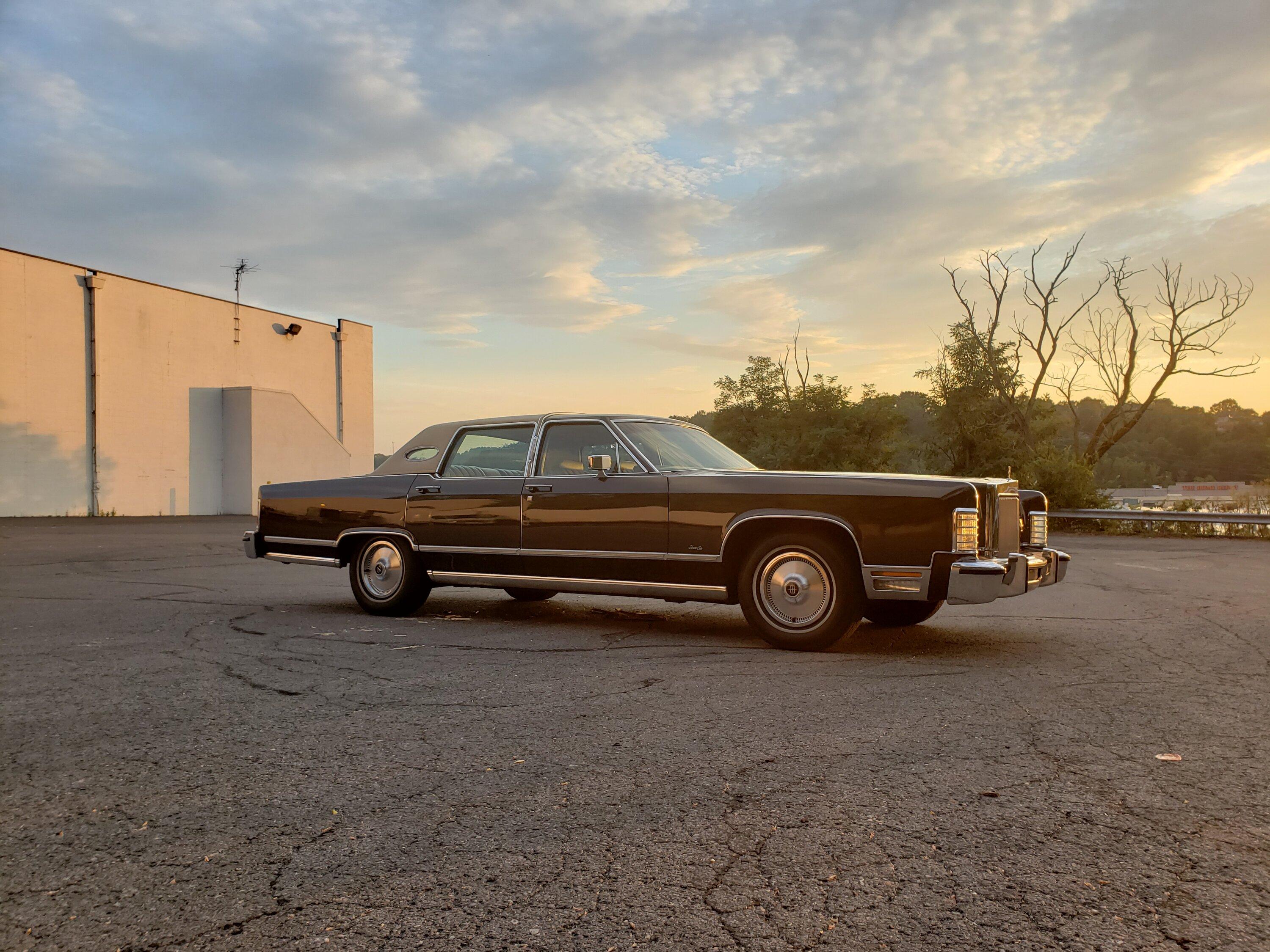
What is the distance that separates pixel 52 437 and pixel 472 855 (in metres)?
28.1

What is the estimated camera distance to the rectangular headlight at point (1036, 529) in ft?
23.0

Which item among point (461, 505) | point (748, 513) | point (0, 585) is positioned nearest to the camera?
point (748, 513)

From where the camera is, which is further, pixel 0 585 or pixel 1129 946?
pixel 0 585

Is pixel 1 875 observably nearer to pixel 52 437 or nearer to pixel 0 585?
pixel 0 585

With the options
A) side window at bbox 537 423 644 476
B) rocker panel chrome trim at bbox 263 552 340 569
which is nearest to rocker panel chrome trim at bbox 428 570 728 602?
side window at bbox 537 423 644 476

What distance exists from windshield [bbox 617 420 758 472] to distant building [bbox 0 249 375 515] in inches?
955

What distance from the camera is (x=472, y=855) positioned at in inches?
112

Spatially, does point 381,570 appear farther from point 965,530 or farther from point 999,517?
point 999,517

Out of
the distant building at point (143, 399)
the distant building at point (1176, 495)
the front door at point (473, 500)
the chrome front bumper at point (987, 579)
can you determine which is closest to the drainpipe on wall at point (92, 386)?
the distant building at point (143, 399)

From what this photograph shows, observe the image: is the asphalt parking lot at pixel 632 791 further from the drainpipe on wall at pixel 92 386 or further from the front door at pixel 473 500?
the drainpipe on wall at pixel 92 386

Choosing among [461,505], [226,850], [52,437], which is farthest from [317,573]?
A: [52,437]

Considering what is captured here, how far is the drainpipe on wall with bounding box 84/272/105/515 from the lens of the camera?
26.8 metres

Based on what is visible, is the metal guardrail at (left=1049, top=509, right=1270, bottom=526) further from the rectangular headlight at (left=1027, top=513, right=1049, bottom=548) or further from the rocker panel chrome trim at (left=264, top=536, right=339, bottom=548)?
the rocker panel chrome trim at (left=264, top=536, right=339, bottom=548)

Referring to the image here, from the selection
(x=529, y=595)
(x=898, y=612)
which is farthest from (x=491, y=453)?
(x=898, y=612)
